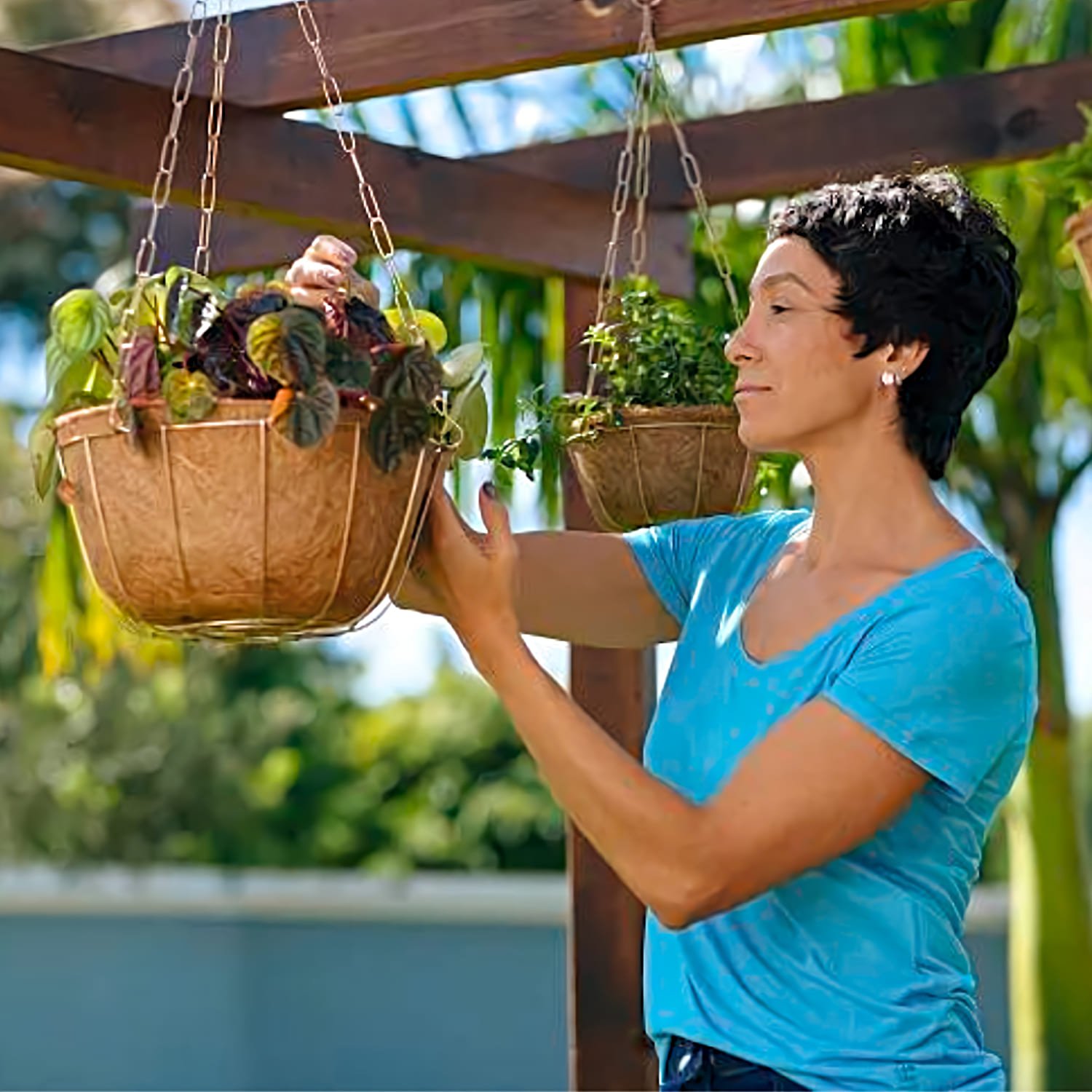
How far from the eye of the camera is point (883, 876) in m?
1.81

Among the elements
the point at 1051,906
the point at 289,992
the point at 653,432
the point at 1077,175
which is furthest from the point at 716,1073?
the point at 289,992

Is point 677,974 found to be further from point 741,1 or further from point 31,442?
point 741,1

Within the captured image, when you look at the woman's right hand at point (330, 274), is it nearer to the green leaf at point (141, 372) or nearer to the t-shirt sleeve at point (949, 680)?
the green leaf at point (141, 372)

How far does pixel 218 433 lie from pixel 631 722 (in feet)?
6.14

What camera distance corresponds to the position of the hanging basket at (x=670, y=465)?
2.49 m

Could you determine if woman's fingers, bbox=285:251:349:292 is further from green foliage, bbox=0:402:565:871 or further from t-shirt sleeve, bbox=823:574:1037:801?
green foliage, bbox=0:402:565:871

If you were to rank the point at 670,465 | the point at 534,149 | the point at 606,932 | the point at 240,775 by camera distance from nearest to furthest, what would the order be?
the point at 670,465 → the point at 606,932 → the point at 534,149 → the point at 240,775

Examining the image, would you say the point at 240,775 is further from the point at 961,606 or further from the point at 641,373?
the point at 961,606

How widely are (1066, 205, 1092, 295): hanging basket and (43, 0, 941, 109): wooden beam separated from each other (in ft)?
2.87

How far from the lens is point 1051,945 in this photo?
Result: 5.64 meters

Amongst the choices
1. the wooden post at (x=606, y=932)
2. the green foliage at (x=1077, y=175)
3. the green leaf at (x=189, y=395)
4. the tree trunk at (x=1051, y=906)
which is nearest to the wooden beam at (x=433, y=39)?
the green foliage at (x=1077, y=175)

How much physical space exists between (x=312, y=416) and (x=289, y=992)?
748cm

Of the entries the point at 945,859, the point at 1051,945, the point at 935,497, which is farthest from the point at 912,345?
the point at 1051,945

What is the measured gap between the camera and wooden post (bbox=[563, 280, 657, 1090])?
3521mm
